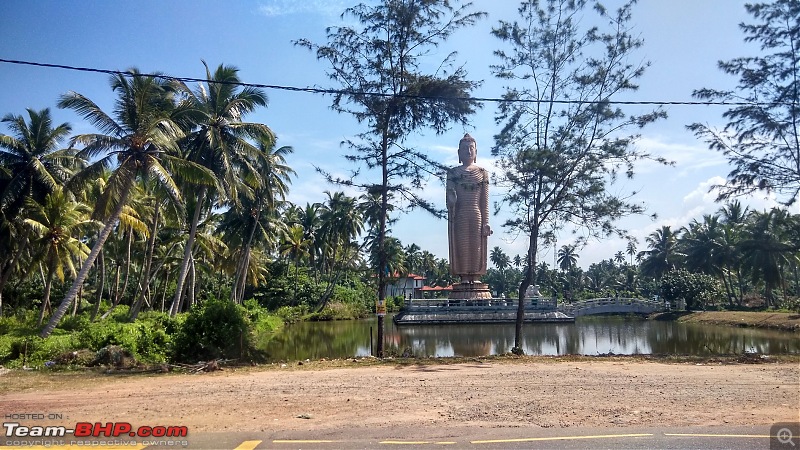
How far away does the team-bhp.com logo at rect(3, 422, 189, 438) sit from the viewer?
24.3 ft

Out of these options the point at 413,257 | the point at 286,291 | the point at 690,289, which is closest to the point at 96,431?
the point at 286,291

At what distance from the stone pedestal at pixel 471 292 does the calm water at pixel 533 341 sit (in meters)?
4.70

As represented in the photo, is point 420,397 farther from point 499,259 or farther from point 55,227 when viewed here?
point 499,259

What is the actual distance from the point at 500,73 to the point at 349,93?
16.9 feet

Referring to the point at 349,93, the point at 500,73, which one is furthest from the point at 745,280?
the point at 349,93

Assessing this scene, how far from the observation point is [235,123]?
22.4 metres

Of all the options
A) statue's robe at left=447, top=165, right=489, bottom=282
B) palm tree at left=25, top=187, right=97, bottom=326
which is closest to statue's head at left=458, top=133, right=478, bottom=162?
statue's robe at left=447, top=165, right=489, bottom=282

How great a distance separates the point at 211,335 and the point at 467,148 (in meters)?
30.2

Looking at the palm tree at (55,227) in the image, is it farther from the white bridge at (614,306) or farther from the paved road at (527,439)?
the white bridge at (614,306)

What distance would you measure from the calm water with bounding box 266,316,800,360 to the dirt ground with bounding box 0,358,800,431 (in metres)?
9.05

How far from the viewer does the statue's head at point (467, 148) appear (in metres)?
43.5

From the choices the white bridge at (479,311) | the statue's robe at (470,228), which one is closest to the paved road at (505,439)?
the white bridge at (479,311)

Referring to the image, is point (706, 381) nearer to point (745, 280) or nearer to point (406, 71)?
point (406, 71)

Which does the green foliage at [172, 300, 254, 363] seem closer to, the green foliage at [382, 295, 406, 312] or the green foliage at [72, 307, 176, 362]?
the green foliage at [72, 307, 176, 362]
